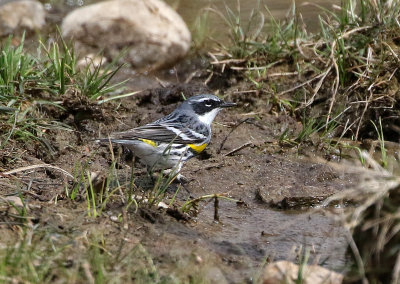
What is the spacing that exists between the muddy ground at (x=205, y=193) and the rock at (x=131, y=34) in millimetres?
1731

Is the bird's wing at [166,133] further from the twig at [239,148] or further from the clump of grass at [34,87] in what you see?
the clump of grass at [34,87]

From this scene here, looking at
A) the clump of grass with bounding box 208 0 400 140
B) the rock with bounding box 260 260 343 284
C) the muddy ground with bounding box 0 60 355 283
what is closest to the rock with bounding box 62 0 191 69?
the muddy ground with bounding box 0 60 355 283

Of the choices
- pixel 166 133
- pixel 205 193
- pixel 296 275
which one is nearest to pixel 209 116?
pixel 166 133

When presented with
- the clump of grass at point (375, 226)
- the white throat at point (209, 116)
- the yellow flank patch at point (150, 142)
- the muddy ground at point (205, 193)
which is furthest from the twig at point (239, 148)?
the clump of grass at point (375, 226)

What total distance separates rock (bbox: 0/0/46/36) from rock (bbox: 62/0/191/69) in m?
1.32

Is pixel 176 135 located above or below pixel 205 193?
above

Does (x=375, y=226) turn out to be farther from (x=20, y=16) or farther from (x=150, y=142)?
(x=20, y=16)

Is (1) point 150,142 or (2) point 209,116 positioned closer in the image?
(1) point 150,142

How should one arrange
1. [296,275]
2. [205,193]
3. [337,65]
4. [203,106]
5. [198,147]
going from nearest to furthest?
[296,275], [205,193], [198,147], [203,106], [337,65]

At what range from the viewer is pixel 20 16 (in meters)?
12.1

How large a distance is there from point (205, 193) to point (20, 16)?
6.78 m

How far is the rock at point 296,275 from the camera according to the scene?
12.9 ft

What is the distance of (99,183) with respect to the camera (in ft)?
17.6

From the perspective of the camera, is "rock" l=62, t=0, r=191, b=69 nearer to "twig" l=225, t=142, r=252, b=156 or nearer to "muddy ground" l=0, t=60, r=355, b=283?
"muddy ground" l=0, t=60, r=355, b=283
